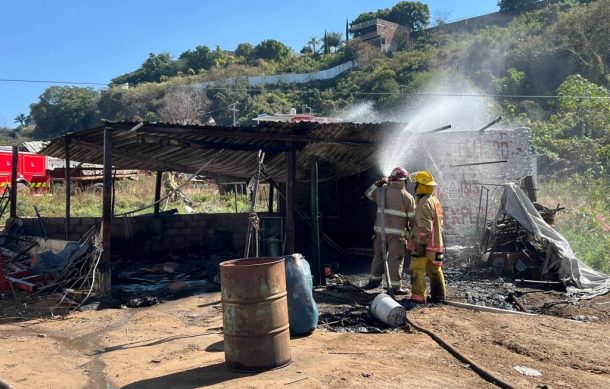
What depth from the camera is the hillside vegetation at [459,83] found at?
22547mm

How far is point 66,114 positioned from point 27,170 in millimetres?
42568

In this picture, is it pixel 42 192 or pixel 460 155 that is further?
pixel 42 192

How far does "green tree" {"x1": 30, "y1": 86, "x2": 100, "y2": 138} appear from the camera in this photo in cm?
6075

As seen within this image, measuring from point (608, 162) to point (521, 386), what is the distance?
18.8 meters

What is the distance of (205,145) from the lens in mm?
9664

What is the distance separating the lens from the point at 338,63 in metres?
66.9

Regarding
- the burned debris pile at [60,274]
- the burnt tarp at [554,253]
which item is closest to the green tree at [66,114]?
the burned debris pile at [60,274]

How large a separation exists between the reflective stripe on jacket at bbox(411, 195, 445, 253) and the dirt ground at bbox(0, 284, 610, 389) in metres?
0.94

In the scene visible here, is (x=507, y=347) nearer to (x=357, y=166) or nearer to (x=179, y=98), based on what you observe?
(x=357, y=166)

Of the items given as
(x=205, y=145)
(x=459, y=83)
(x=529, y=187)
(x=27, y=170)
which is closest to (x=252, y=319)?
(x=205, y=145)

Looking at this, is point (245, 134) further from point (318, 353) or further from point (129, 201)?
point (129, 201)

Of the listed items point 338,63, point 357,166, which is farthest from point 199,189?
point 338,63

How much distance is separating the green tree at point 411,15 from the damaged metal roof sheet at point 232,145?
2680 inches

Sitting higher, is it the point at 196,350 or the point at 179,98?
the point at 179,98
